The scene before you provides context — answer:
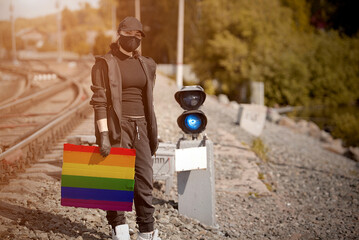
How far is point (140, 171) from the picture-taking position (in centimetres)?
426

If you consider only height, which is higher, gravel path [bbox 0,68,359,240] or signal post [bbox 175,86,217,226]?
signal post [bbox 175,86,217,226]

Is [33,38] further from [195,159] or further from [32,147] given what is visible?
[195,159]

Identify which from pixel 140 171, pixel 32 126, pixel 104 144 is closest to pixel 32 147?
pixel 32 126

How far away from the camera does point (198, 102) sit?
545 centimetres

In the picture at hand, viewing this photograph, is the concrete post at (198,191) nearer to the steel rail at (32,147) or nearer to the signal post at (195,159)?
the signal post at (195,159)

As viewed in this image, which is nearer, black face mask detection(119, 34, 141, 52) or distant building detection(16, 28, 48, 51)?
black face mask detection(119, 34, 141, 52)

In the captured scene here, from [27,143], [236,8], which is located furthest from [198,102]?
[236,8]

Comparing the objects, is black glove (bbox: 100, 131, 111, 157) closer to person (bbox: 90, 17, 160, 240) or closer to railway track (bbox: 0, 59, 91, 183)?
person (bbox: 90, 17, 160, 240)

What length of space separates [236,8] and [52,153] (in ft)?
120

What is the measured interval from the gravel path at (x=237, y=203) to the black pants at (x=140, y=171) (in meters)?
0.60

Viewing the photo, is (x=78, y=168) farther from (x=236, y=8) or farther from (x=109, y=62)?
(x=236, y=8)

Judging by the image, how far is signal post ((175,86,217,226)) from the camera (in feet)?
17.9

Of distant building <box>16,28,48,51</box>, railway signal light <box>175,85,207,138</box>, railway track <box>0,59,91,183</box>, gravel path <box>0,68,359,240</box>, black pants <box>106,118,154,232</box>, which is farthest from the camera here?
distant building <box>16,28,48,51</box>

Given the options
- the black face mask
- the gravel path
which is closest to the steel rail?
the gravel path
